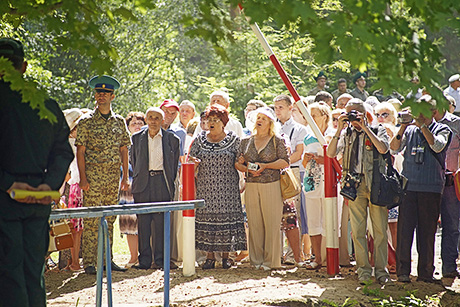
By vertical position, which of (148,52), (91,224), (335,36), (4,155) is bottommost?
(91,224)

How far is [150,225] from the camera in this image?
32.8 ft

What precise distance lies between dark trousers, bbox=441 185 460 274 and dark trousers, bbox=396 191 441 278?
44 cm

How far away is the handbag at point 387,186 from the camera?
27.7 ft

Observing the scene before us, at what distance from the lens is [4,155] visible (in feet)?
16.4

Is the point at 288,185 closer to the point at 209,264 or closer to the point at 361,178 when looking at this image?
the point at 361,178

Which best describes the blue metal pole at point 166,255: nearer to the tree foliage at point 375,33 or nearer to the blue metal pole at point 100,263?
the blue metal pole at point 100,263

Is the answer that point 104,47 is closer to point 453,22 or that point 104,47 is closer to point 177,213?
point 453,22

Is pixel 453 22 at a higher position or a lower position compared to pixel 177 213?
higher

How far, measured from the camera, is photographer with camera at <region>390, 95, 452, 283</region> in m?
8.62

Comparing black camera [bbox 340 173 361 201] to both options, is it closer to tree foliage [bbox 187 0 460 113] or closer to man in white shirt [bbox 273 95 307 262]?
man in white shirt [bbox 273 95 307 262]

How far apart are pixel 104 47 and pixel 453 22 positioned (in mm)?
2031

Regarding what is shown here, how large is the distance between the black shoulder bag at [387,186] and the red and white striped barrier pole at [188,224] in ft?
6.82

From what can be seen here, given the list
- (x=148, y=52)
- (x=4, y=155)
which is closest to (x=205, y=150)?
(x=4, y=155)

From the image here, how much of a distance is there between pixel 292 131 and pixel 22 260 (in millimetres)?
5934
